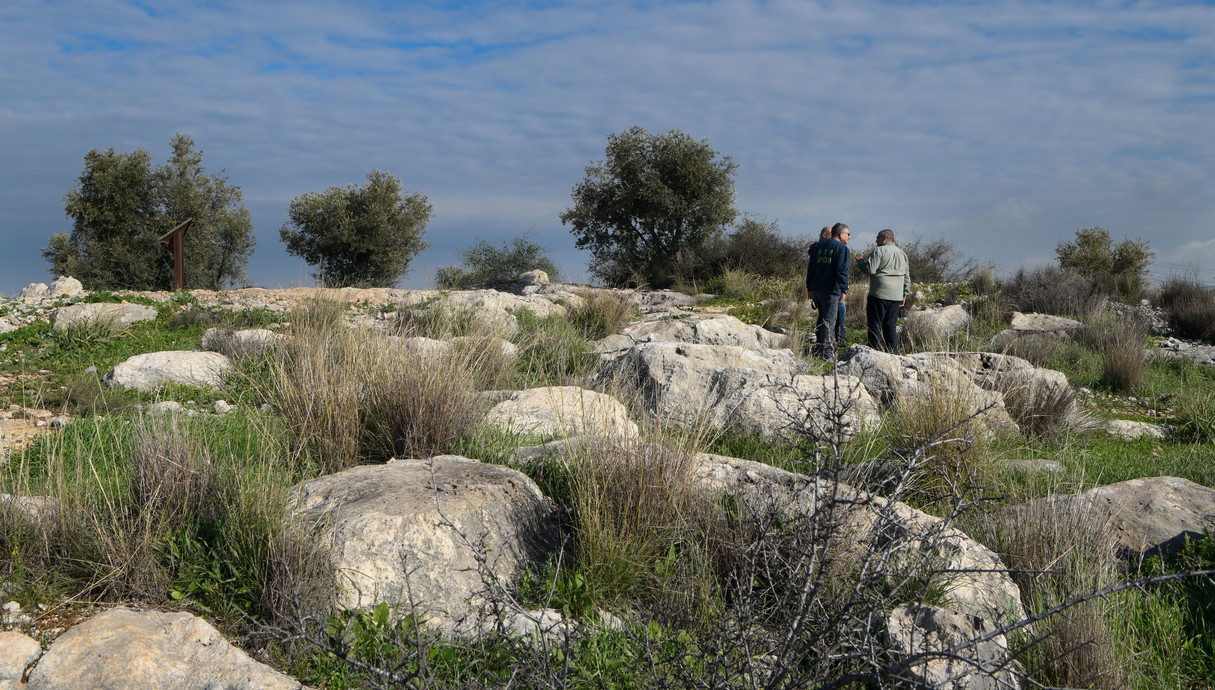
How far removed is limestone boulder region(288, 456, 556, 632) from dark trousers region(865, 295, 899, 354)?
8334 millimetres

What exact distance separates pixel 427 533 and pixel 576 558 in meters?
0.70

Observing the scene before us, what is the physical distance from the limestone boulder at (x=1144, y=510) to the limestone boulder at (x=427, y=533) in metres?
2.66

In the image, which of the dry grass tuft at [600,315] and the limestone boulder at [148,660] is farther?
the dry grass tuft at [600,315]

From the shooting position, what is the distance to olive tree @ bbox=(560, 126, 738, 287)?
25484 mm

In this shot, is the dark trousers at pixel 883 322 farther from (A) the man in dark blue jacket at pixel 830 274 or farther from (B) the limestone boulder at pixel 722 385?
(B) the limestone boulder at pixel 722 385

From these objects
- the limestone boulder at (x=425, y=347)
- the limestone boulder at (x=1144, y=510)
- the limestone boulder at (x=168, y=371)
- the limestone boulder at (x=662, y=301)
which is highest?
the limestone boulder at (x=425, y=347)

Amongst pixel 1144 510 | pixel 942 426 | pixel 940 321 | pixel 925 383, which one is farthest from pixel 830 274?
pixel 1144 510

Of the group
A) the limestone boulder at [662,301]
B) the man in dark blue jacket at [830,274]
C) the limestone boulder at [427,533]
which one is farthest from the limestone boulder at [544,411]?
the limestone boulder at [662,301]

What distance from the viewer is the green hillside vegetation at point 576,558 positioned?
7.82ft

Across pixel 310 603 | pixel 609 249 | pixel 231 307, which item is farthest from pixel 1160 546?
pixel 609 249

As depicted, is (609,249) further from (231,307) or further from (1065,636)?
(1065,636)

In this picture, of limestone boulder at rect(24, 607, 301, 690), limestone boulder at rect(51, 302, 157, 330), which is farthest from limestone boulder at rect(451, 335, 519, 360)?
limestone boulder at rect(51, 302, 157, 330)

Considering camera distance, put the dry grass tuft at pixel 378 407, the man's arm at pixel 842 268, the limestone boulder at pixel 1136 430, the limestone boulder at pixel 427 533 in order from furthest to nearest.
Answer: the man's arm at pixel 842 268
the limestone boulder at pixel 1136 430
the dry grass tuft at pixel 378 407
the limestone boulder at pixel 427 533

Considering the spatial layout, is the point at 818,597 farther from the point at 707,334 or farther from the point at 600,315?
the point at 600,315
